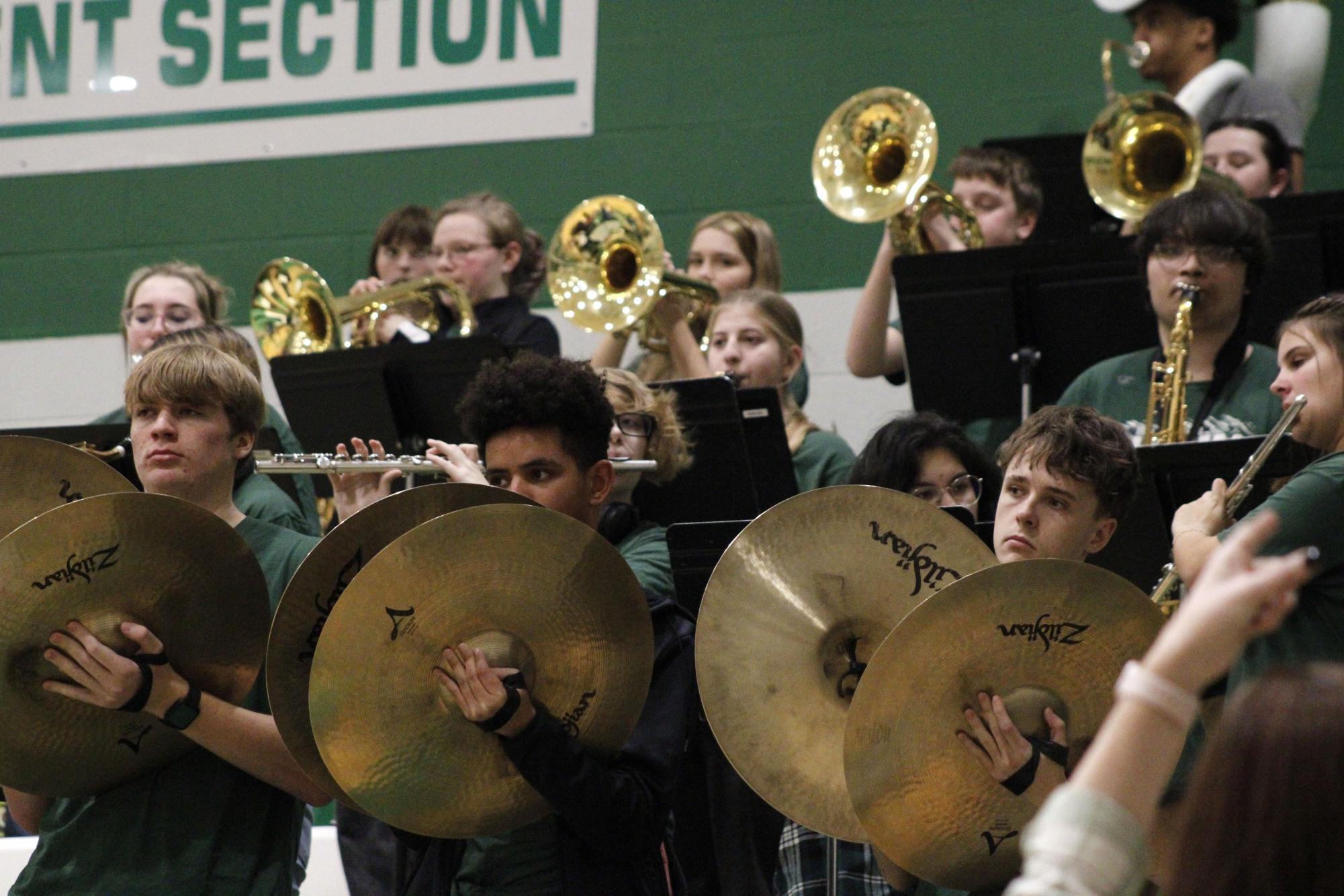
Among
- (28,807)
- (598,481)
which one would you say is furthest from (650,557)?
(28,807)

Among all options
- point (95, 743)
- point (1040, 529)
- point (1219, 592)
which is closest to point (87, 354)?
point (95, 743)

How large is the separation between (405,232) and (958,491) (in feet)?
10.0

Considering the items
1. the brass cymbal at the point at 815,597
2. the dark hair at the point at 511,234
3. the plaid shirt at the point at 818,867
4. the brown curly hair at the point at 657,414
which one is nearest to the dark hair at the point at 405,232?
the dark hair at the point at 511,234

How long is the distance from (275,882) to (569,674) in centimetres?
61

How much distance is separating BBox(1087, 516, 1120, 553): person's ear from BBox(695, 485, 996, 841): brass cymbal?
0.40 m

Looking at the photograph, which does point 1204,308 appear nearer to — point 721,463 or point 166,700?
point 721,463

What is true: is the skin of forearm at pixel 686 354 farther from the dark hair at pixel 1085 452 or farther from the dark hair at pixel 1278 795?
the dark hair at pixel 1278 795

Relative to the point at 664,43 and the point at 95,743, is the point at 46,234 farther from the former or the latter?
the point at 95,743

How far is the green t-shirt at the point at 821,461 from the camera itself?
4.33 m

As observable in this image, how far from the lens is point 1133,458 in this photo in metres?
3.06

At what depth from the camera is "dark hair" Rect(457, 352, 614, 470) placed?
10.0 ft

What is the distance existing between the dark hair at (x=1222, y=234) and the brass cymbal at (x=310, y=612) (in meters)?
2.05

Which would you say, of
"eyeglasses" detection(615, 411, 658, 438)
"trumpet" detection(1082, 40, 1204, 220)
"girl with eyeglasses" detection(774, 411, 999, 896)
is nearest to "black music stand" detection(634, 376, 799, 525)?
"eyeglasses" detection(615, 411, 658, 438)

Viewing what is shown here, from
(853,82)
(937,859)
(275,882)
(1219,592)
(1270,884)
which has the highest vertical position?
(853,82)
